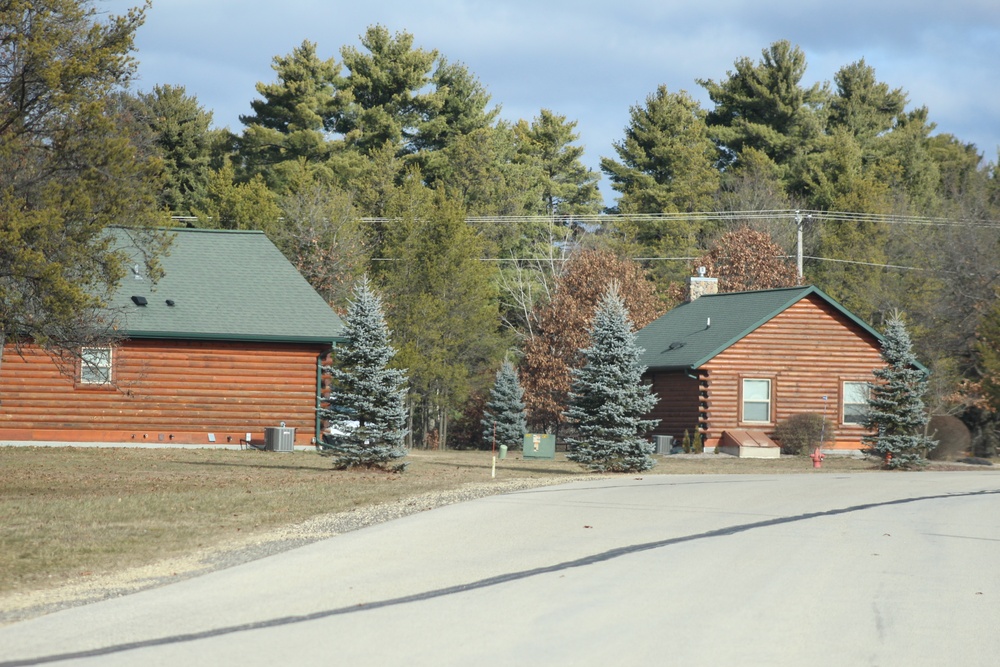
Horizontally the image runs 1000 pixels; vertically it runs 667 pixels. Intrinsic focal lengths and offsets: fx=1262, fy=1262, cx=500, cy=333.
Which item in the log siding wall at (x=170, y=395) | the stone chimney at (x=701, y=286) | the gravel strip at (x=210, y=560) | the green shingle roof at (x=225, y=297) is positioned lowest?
the gravel strip at (x=210, y=560)

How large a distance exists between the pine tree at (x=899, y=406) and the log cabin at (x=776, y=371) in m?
8.31

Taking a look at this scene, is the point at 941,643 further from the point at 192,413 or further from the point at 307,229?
the point at 307,229

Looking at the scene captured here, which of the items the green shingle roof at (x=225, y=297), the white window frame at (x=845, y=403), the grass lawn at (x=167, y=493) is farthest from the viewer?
the white window frame at (x=845, y=403)

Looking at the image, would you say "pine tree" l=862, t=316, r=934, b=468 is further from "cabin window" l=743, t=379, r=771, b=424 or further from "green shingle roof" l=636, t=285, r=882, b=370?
"cabin window" l=743, t=379, r=771, b=424

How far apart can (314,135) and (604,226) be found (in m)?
19.3

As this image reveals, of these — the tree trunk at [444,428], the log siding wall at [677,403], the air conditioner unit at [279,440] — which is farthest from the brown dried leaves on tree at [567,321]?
the air conditioner unit at [279,440]

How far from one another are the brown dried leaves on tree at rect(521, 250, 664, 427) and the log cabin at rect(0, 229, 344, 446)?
21.8 m

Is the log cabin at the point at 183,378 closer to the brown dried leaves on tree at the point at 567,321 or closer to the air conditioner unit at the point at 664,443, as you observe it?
the air conditioner unit at the point at 664,443

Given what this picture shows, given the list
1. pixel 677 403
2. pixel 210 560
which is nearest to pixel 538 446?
pixel 677 403

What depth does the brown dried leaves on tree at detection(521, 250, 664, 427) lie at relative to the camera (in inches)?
2270

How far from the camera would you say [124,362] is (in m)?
35.0

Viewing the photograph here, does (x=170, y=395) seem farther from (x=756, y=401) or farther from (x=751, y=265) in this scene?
(x=751, y=265)

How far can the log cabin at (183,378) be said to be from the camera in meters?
35.1

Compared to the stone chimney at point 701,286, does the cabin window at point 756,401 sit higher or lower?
lower
